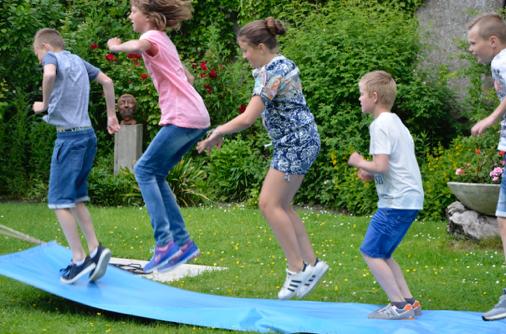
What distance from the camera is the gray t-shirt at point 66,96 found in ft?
20.2

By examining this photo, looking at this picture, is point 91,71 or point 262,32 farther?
point 91,71

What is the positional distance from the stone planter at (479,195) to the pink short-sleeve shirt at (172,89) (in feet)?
10.9

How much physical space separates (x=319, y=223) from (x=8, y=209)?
3.77 meters

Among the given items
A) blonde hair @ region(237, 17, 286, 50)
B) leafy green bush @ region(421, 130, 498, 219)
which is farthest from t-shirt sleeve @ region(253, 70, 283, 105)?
leafy green bush @ region(421, 130, 498, 219)

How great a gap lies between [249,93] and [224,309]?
7.06 m

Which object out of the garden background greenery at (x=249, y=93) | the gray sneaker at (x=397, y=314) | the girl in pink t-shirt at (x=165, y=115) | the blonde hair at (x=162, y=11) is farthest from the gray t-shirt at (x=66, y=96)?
the garden background greenery at (x=249, y=93)

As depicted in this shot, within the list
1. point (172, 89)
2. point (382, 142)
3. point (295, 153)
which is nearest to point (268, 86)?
point (295, 153)

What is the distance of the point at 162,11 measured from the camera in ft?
19.9

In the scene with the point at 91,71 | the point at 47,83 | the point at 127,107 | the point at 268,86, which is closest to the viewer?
the point at 268,86

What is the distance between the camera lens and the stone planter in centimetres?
837

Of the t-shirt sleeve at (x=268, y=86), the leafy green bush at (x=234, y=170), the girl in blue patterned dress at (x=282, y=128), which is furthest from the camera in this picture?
the leafy green bush at (x=234, y=170)

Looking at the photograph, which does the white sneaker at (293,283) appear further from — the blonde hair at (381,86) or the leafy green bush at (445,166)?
the leafy green bush at (445,166)

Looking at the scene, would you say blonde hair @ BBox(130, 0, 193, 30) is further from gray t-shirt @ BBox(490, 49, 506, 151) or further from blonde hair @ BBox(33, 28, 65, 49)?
gray t-shirt @ BBox(490, 49, 506, 151)

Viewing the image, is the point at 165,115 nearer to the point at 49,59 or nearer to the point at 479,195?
the point at 49,59
